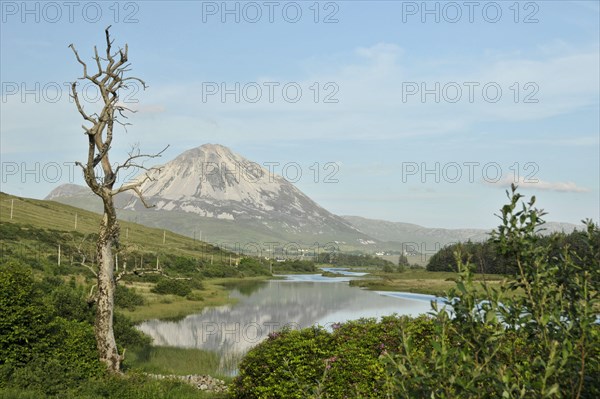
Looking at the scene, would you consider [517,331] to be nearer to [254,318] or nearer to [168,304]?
[254,318]

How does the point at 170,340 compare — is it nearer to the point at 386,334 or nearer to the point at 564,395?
the point at 386,334

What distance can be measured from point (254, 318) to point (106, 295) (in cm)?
3112

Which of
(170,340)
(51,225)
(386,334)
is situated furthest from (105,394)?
(51,225)

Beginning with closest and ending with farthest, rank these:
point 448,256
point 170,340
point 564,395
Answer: point 564,395 < point 170,340 < point 448,256

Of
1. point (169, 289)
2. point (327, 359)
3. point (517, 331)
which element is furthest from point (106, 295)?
point (169, 289)

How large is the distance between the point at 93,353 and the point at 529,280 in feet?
55.8

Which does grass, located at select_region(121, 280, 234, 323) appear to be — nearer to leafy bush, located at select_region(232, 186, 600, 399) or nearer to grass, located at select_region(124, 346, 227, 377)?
grass, located at select_region(124, 346, 227, 377)

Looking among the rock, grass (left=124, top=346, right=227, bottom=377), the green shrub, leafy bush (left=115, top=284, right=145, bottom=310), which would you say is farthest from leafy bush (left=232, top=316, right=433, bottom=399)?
leafy bush (left=115, top=284, right=145, bottom=310)

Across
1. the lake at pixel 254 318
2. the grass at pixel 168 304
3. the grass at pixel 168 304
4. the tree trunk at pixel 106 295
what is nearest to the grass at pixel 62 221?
the grass at pixel 168 304

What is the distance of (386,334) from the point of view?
14836mm

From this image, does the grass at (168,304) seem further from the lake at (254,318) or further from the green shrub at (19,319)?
the green shrub at (19,319)

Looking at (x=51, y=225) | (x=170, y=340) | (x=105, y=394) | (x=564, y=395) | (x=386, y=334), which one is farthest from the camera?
(x=51, y=225)

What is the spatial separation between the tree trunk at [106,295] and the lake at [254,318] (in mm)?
8558

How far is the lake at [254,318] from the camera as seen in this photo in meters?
34.6
